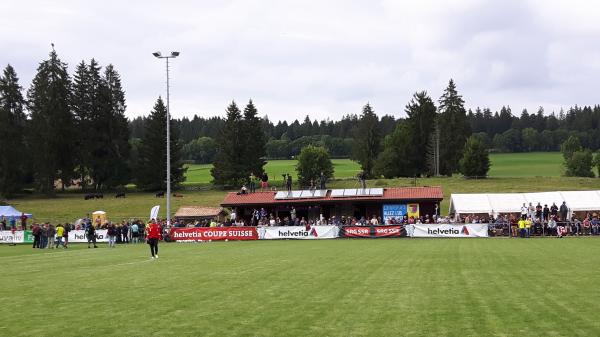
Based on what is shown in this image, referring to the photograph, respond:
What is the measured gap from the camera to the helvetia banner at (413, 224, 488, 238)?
40.7 m

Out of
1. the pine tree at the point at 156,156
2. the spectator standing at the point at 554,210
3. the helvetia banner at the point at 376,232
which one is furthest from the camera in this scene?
the pine tree at the point at 156,156

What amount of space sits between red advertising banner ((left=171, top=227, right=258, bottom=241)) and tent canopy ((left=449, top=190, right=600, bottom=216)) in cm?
1573

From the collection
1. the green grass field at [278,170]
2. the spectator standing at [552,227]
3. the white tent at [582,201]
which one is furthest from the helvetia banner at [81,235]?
the green grass field at [278,170]

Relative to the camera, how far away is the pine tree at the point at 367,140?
112 metres

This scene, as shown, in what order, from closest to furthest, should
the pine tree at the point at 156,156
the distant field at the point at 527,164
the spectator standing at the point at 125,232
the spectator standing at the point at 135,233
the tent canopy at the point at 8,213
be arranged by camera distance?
the spectator standing at the point at 135,233 < the spectator standing at the point at 125,232 < the tent canopy at the point at 8,213 < the pine tree at the point at 156,156 < the distant field at the point at 527,164

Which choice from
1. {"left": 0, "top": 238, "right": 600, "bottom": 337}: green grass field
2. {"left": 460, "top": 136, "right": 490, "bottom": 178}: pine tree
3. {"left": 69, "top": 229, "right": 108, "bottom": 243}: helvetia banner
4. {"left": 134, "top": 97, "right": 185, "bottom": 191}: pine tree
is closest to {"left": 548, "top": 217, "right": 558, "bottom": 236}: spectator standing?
{"left": 0, "top": 238, "right": 600, "bottom": 337}: green grass field

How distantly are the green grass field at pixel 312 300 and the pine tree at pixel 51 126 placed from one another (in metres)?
71.3

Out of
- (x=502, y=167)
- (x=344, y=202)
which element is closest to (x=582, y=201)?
(x=344, y=202)

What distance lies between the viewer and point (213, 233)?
4391 centimetres

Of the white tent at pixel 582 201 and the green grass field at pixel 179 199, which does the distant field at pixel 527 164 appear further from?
the white tent at pixel 582 201

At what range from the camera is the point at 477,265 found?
61.0 ft

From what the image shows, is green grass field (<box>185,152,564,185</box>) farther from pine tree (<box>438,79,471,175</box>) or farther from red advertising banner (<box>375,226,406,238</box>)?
red advertising banner (<box>375,226,406,238</box>)

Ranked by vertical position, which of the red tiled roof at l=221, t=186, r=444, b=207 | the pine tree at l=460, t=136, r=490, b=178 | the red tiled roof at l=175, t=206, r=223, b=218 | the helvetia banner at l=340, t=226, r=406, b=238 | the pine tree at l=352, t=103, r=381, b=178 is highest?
the pine tree at l=352, t=103, r=381, b=178

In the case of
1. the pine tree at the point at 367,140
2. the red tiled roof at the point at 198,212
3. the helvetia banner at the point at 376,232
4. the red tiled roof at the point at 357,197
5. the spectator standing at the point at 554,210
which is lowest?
the helvetia banner at the point at 376,232
